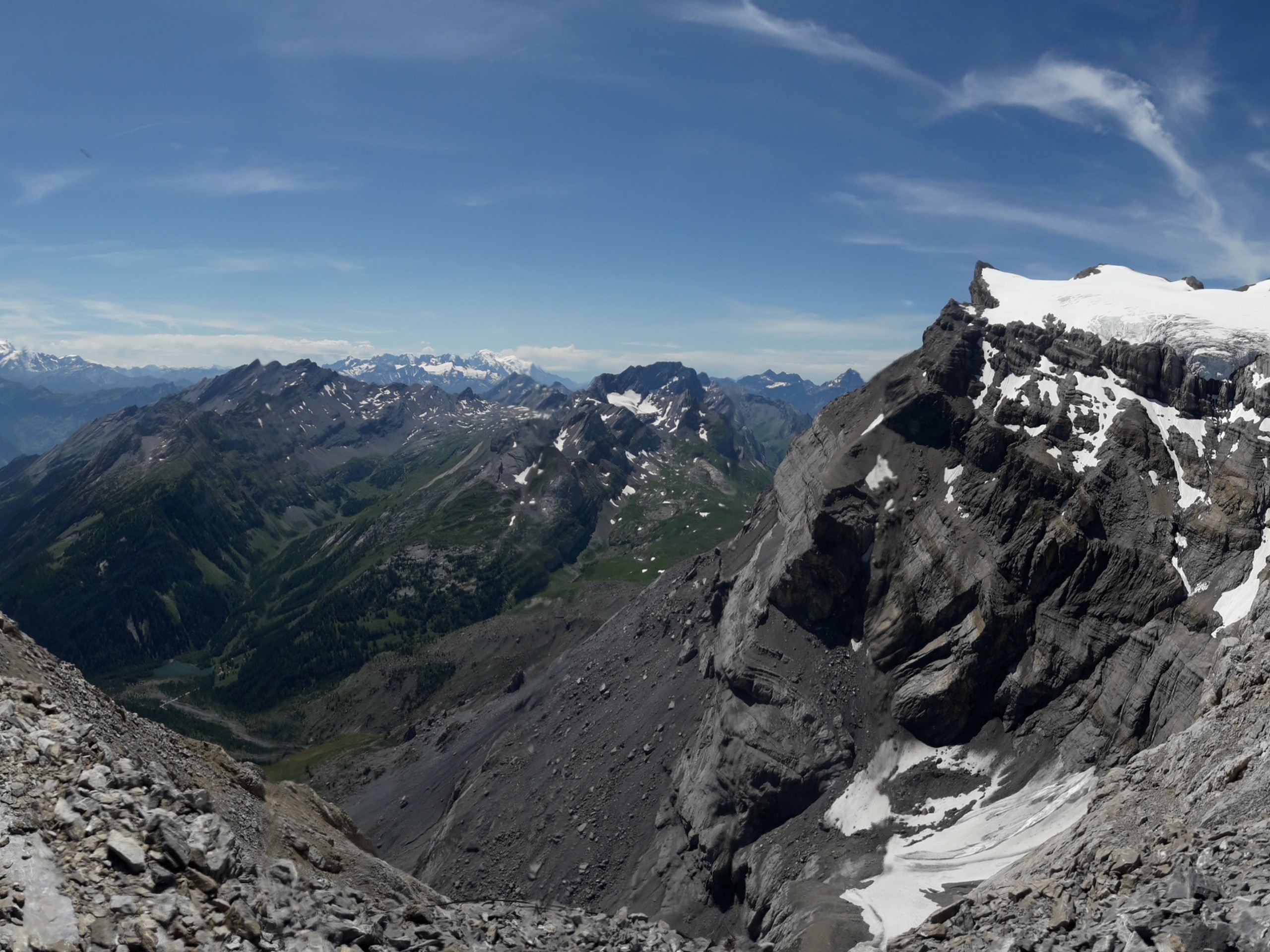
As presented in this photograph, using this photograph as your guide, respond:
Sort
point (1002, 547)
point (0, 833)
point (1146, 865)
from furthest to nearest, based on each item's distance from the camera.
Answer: point (1002, 547) → point (1146, 865) → point (0, 833)

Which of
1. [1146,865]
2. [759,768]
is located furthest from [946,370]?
[1146,865]

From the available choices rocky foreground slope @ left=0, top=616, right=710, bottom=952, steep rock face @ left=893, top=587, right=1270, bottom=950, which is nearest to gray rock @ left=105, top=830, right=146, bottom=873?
rocky foreground slope @ left=0, top=616, right=710, bottom=952

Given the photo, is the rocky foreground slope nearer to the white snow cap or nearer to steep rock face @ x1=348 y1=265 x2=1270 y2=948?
steep rock face @ x1=348 y1=265 x2=1270 y2=948

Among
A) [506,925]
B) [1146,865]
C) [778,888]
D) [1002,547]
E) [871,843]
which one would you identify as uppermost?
A: [1002,547]

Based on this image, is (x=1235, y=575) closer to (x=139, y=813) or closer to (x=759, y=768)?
(x=759, y=768)

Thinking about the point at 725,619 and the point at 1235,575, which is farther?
the point at 725,619

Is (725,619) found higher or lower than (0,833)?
lower
